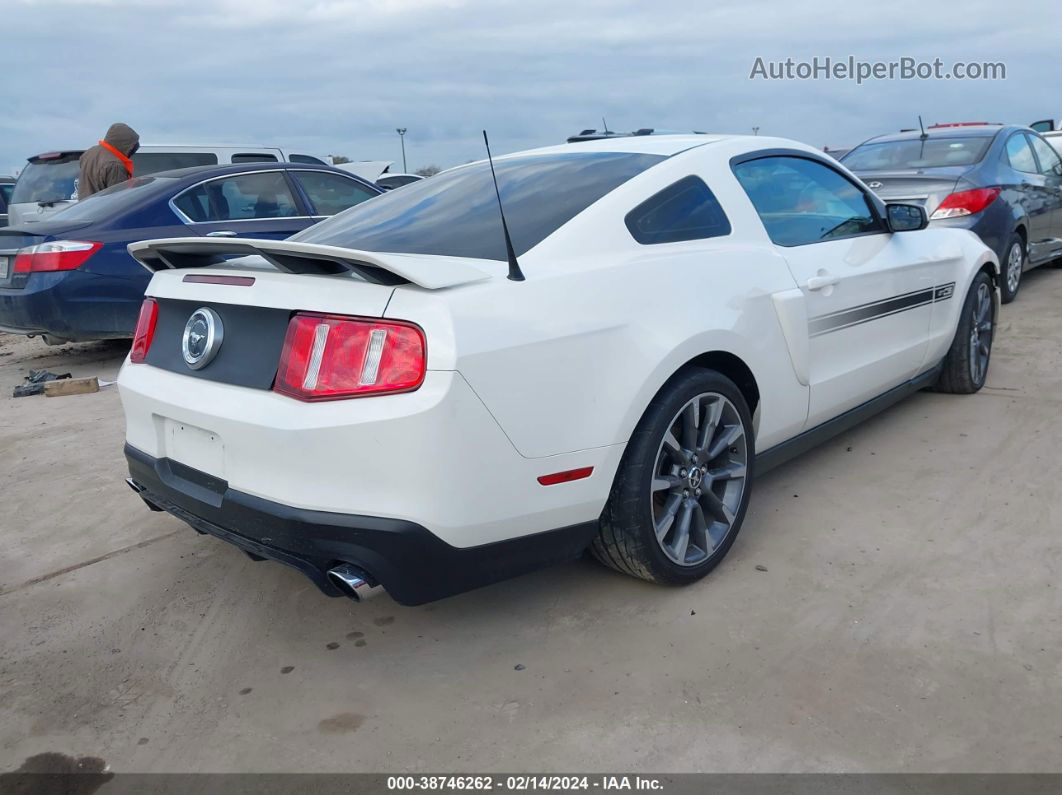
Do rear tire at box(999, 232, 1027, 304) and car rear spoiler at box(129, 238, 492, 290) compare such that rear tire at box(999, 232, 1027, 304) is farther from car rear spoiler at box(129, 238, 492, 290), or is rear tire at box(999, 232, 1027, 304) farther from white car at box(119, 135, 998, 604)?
car rear spoiler at box(129, 238, 492, 290)

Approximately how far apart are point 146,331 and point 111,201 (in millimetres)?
4457

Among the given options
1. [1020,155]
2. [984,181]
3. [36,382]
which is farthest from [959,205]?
[36,382]

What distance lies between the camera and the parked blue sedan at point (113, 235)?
6.47 metres

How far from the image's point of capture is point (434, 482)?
7.71ft

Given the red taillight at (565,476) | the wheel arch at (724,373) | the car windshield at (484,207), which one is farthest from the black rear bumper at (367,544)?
the car windshield at (484,207)

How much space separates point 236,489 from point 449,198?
138 cm

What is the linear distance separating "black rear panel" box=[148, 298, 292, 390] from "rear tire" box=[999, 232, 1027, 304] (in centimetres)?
658

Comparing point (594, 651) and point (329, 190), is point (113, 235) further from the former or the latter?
point (594, 651)

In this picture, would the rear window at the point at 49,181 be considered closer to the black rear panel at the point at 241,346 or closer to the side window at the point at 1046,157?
the black rear panel at the point at 241,346

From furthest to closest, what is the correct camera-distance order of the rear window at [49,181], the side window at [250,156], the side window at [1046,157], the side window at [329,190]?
1. the side window at [250,156]
2. the rear window at [49,181]
3. the side window at [1046,157]
4. the side window at [329,190]

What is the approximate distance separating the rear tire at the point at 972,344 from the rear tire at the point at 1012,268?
245cm

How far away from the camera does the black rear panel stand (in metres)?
2.54

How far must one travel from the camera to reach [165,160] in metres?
11.4

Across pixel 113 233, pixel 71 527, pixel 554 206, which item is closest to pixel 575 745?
pixel 554 206
